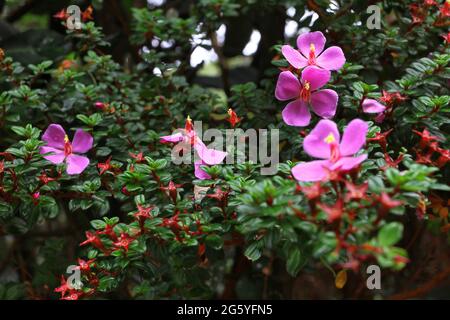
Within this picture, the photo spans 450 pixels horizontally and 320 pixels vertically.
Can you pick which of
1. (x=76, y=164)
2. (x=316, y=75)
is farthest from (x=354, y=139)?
(x=76, y=164)

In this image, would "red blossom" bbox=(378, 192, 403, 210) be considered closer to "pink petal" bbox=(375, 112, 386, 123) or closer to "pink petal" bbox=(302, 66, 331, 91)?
"pink petal" bbox=(302, 66, 331, 91)

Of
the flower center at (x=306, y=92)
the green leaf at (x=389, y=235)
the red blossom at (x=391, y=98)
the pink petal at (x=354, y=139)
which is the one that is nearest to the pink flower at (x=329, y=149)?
the pink petal at (x=354, y=139)

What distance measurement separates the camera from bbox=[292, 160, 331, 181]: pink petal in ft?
2.31

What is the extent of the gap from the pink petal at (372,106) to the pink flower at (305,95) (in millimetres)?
96

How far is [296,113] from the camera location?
39.3 inches

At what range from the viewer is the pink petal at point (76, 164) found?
1.02m

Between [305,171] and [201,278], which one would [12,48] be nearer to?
[201,278]

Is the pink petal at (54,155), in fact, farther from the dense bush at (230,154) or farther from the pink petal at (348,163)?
the pink petal at (348,163)

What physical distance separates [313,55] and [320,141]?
0.85 feet

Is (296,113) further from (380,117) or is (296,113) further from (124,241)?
(124,241)

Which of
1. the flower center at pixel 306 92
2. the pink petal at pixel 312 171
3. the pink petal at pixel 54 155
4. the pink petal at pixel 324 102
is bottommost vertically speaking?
the pink petal at pixel 54 155

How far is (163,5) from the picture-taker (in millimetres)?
1886

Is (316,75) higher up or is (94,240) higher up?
(316,75)
